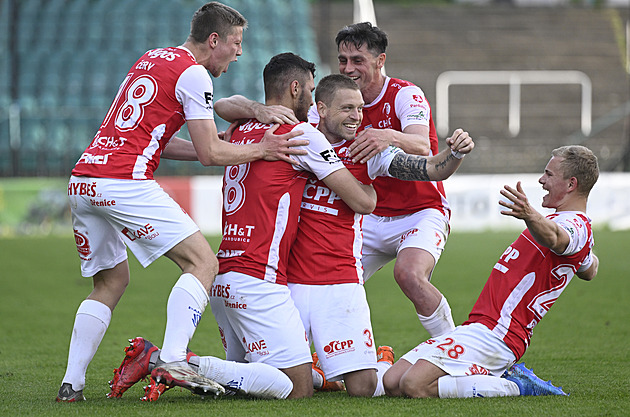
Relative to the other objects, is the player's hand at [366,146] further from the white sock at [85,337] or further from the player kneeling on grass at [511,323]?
the white sock at [85,337]

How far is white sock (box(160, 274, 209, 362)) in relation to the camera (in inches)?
159

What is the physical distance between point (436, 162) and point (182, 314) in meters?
1.60

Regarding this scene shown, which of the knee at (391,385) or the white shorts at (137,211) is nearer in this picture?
the white shorts at (137,211)

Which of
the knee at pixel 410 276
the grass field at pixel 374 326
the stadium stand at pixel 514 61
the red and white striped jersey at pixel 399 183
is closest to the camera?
the grass field at pixel 374 326

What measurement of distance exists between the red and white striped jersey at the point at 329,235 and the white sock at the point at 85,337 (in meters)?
1.05

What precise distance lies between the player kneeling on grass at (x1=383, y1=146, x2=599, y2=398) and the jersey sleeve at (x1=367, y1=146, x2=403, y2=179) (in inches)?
33.5

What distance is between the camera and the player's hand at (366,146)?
4.56 meters

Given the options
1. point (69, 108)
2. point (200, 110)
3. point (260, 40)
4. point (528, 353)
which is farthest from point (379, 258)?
point (260, 40)

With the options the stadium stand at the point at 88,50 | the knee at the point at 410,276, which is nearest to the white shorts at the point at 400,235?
the knee at the point at 410,276

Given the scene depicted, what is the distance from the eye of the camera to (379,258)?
5.60 metres

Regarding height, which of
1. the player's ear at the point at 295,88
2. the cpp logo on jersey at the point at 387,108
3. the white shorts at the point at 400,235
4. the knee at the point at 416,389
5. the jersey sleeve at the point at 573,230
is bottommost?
the knee at the point at 416,389

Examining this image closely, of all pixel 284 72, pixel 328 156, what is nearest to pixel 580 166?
pixel 328 156

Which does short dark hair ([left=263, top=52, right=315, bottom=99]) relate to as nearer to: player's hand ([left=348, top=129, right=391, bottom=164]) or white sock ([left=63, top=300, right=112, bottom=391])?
player's hand ([left=348, top=129, right=391, bottom=164])

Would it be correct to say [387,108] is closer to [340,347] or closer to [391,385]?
[340,347]
